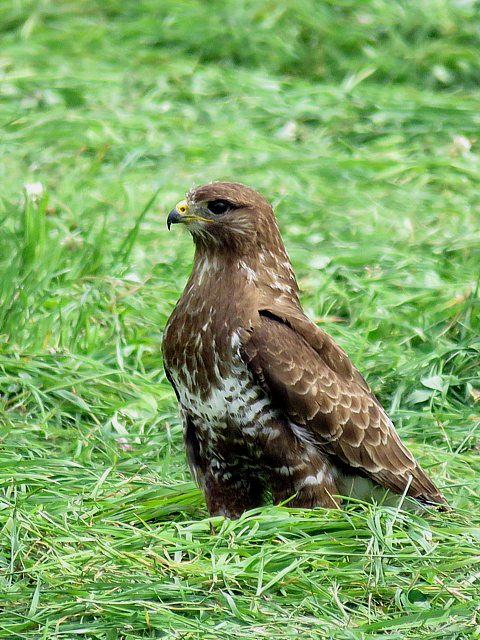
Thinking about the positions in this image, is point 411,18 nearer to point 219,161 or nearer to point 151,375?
point 219,161

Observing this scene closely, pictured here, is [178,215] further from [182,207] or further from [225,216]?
[225,216]

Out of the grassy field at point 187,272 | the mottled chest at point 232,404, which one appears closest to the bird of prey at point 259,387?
the mottled chest at point 232,404

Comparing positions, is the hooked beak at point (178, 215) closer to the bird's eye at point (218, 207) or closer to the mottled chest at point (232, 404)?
the bird's eye at point (218, 207)

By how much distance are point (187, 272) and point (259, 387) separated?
2788 millimetres

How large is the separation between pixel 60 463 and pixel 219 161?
13.8 ft

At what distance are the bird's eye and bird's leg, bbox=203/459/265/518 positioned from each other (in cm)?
95

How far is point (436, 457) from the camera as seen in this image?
586 centimetres

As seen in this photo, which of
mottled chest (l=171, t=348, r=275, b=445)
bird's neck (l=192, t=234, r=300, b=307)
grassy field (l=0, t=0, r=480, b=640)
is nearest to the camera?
grassy field (l=0, t=0, r=480, b=640)

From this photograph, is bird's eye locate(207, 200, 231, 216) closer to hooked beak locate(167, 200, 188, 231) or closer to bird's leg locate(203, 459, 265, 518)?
hooked beak locate(167, 200, 188, 231)

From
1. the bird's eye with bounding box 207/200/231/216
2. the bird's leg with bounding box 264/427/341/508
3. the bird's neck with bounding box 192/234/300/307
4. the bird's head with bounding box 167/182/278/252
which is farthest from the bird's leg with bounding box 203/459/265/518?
the bird's eye with bounding box 207/200/231/216

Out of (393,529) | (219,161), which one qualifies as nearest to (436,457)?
(393,529)

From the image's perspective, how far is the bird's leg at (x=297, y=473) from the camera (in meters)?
5.00

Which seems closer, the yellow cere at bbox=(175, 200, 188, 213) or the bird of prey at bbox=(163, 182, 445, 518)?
the bird of prey at bbox=(163, 182, 445, 518)

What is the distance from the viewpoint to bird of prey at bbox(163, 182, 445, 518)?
16.2 ft
